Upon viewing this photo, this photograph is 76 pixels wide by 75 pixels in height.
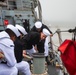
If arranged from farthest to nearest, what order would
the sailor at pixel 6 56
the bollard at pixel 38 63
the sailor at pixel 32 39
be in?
the sailor at pixel 32 39
the bollard at pixel 38 63
the sailor at pixel 6 56

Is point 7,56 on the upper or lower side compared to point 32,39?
upper

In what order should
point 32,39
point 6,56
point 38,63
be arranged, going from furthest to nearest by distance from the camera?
point 32,39
point 38,63
point 6,56

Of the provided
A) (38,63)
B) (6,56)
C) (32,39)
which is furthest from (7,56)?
(32,39)

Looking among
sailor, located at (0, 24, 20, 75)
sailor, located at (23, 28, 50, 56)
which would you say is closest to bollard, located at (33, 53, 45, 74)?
sailor, located at (23, 28, 50, 56)

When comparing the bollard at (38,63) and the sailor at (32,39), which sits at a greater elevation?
the sailor at (32,39)

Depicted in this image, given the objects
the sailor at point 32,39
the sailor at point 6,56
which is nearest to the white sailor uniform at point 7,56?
the sailor at point 6,56

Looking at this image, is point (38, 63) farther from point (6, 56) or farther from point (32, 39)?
point (6, 56)

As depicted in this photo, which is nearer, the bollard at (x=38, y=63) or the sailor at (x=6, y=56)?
the sailor at (x=6, y=56)

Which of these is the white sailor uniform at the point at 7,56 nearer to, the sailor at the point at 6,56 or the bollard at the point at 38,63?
the sailor at the point at 6,56

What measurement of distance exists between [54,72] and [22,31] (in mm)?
1999

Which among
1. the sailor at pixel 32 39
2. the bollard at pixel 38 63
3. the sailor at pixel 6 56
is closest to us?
the sailor at pixel 6 56

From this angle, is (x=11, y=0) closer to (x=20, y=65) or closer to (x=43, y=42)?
(x=43, y=42)

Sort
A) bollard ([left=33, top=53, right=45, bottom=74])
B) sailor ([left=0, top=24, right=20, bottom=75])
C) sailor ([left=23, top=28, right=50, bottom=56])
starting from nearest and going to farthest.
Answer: sailor ([left=0, top=24, right=20, bottom=75])
bollard ([left=33, top=53, right=45, bottom=74])
sailor ([left=23, top=28, right=50, bottom=56])

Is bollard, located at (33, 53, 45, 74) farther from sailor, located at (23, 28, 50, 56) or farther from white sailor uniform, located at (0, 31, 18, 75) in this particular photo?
white sailor uniform, located at (0, 31, 18, 75)
